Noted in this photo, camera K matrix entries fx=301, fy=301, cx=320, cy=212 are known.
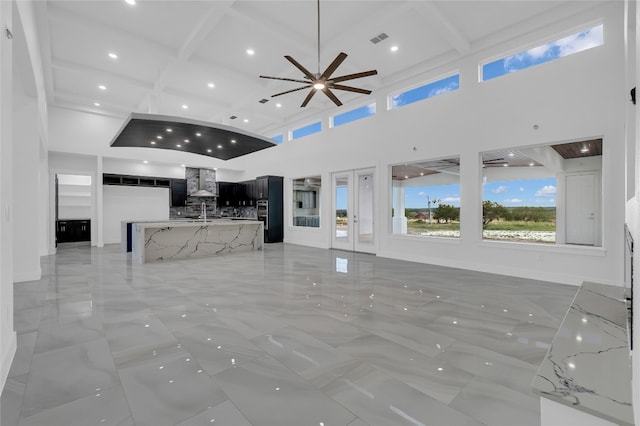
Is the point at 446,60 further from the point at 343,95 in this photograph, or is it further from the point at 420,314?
the point at 420,314

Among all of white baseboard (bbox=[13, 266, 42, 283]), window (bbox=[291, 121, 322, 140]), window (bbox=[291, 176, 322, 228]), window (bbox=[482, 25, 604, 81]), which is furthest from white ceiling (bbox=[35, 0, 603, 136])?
white baseboard (bbox=[13, 266, 42, 283])

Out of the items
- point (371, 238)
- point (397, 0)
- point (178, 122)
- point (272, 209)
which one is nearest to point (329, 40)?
point (397, 0)

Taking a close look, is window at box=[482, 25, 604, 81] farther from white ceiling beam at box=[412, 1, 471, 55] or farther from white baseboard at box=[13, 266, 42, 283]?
white baseboard at box=[13, 266, 42, 283]

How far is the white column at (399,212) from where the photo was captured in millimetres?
7215

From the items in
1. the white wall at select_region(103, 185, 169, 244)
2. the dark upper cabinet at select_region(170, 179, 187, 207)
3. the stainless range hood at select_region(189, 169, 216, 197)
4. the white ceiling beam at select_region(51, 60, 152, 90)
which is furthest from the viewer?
the stainless range hood at select_region(189, 169, 216, 197)

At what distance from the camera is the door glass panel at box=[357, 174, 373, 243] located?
8.02 m

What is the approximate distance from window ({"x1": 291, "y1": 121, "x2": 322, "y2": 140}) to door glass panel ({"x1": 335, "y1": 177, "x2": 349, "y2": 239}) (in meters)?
1.91

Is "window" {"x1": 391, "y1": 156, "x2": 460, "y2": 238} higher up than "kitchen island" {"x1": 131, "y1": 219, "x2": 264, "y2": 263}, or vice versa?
"window" {"x1": 391, "y1": 156, "x2": 460, "y2": 238}

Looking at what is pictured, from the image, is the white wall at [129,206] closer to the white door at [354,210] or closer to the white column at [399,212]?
the white door at [354,210]

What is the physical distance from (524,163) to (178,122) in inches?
243

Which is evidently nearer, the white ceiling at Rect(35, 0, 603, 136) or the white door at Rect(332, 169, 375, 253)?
the white ceiling at Rect(35, 0, 603, 136)

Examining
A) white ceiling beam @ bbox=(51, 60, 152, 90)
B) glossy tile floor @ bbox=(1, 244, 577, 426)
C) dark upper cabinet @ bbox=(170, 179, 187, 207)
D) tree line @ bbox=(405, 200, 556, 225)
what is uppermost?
white ceiling beam @ bbox=(51, 60, 152, 90)

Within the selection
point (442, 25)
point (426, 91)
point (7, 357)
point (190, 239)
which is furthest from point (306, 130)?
point (7, 357)

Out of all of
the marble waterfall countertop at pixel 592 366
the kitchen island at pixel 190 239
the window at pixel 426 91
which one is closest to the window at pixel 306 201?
the kitchen island at pixel 190 239
